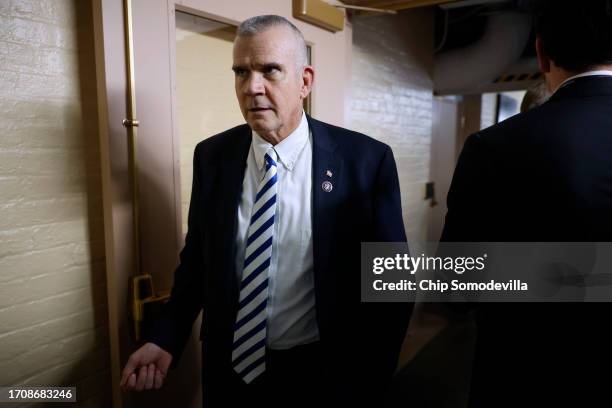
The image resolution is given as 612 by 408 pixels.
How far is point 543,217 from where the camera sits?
0.84 m

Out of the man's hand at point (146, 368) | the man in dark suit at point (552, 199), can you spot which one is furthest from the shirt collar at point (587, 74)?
the man's hand at point (146, 368)

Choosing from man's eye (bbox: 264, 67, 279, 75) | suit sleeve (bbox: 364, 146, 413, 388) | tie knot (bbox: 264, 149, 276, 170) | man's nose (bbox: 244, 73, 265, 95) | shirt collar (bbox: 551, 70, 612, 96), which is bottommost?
suit sleeve (bbox: 364, 146, 413, 388)

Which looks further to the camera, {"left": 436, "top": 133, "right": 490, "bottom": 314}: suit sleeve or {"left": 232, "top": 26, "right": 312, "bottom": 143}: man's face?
{"left": 232, "top": 26, "right": 312, "bottom": 143}: man's face

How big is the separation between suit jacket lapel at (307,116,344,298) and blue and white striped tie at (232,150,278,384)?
0.37ft

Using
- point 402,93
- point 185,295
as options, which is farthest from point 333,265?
point 402,93

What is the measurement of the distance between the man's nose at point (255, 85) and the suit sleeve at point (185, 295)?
290 millimetres

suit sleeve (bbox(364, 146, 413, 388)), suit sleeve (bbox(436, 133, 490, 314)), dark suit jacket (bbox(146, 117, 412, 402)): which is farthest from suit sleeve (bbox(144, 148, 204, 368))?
suit sleeve (bbox(436, 133, 490, 314))

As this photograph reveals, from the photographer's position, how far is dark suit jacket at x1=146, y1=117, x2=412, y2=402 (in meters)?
1.11

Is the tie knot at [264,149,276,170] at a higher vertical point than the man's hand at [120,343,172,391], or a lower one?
higher

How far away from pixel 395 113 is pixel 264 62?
6.34 ft

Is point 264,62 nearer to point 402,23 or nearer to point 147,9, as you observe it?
point 147,9

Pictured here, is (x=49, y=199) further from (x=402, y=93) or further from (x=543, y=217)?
(x=402, y=93)

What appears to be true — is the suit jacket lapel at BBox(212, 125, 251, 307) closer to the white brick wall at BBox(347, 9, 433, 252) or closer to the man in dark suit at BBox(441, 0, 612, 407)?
the man in dark suit at BBox(441, 0, 612, 407)

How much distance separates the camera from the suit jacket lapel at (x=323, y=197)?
1.08 meters
